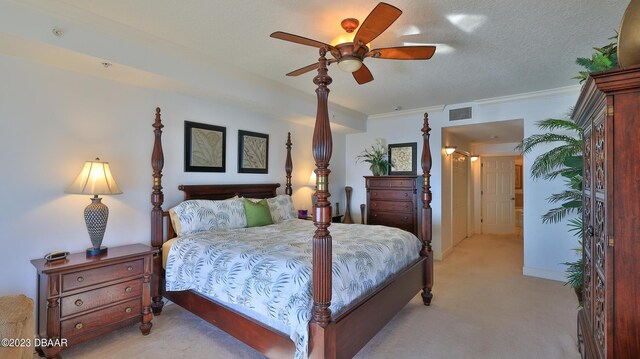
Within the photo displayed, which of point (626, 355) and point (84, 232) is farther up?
point (84, 232)

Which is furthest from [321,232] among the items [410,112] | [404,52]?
[410,112]

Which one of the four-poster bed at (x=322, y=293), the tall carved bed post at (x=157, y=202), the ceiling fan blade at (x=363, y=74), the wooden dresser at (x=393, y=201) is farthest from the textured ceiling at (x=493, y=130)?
the tall carved bed post at (x=157, y=202)

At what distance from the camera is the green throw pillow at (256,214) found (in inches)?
137

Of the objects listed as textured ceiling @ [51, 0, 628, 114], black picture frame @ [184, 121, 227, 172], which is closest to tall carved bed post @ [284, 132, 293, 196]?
black picture frame @ [184, 121, 227, 172]

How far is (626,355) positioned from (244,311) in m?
2.00

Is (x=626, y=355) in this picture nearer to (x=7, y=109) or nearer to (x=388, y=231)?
(x=388, y=231)

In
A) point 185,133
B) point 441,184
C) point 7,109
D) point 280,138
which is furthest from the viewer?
point 441,184

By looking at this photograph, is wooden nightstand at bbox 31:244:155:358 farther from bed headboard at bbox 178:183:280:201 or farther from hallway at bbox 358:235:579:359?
hallway at bbox 358:235:579:359

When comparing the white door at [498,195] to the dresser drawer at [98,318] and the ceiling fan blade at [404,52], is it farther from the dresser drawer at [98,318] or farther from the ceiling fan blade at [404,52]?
the dresser drawer at [98,318]

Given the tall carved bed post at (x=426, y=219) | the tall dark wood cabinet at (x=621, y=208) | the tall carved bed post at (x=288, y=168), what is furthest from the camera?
the tall carved bed post at (x=288, y=168)

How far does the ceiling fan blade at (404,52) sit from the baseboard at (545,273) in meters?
3.67

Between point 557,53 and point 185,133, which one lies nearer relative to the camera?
point 557,53

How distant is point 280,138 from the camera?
462cm

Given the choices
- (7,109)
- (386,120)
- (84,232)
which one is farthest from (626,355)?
(386,120)
